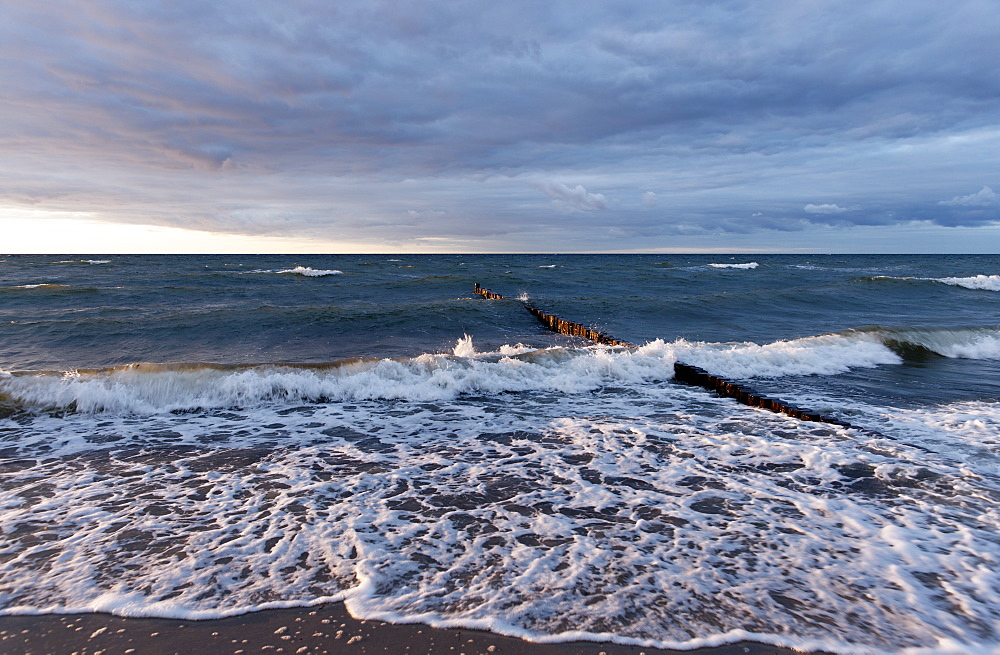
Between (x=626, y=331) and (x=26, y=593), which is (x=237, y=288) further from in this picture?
(x=26, y=593)

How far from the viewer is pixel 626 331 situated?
57.0 ft

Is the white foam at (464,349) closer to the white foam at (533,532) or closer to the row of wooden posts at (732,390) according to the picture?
the row of wooden posts at (732,390)

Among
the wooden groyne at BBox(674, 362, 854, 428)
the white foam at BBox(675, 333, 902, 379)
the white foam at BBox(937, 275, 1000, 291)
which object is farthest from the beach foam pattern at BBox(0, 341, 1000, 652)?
the white foam at BBox(937, 275, 1000, 291)

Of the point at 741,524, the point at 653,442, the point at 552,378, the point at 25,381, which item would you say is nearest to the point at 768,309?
the point at 552,378

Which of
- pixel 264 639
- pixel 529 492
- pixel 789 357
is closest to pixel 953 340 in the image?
pixel 789 357

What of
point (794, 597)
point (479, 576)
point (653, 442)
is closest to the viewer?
point (794, 597)

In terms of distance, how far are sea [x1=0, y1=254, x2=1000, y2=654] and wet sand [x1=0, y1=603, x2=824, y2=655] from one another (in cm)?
10

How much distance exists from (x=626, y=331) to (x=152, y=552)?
14.8 metres

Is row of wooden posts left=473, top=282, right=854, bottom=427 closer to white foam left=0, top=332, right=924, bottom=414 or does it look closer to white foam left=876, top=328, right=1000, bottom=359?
white foam left=0, top=332, right=924, bottom=414

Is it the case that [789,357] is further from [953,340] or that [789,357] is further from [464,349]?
[464,349]

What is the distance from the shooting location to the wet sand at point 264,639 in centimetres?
324

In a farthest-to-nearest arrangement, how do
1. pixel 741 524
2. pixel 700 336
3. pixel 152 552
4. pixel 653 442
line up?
pixel 700 336 < pixel 653 442 < pixel 741 524 < pixel 152 552

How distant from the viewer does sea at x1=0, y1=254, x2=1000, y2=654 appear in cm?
369

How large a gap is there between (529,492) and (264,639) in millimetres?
2883
